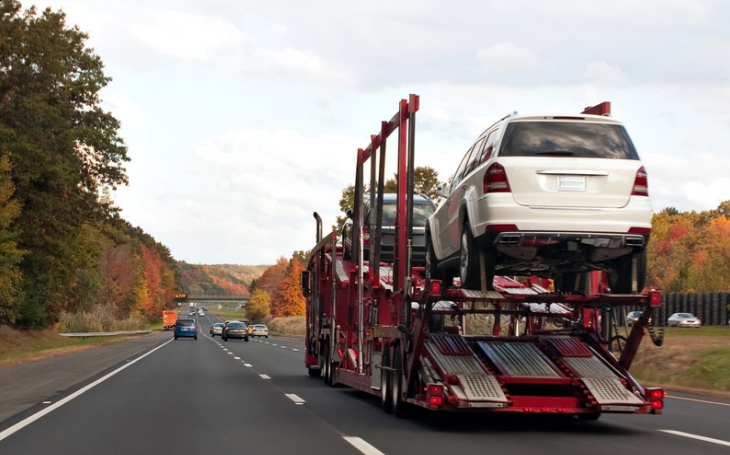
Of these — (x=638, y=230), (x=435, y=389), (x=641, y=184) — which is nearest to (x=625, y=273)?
(x=638, y=230)

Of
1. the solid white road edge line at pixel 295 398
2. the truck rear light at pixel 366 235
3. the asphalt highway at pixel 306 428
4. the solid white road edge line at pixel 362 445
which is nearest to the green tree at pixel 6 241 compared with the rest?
the asphalt highway at pixel 306 428

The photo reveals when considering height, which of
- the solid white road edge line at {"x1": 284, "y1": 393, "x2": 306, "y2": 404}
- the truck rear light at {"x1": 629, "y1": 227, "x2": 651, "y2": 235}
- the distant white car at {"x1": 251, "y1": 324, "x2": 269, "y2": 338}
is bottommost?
the distant white car at {"x1": 251, "y1": 324, "x2": 269, "y2": 338}

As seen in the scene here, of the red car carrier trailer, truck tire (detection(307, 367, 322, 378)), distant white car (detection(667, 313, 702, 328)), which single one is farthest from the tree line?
distant white car (detection(667, 313, 702, 328))

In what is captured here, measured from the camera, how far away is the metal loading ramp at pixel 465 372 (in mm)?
10711

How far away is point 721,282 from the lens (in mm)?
85562

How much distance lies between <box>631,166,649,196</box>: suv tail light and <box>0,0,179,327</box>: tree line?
31.8 meters

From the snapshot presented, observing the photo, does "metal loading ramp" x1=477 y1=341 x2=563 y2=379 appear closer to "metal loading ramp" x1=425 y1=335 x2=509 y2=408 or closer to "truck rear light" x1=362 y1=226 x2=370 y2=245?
"metal loading ramp" x1=425 y1=335 x2=509 y2=408

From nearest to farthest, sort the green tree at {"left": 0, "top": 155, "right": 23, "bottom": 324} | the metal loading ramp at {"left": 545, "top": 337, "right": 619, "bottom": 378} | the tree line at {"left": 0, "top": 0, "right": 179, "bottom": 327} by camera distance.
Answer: the metal loading ramp at {"left": 545, "top": 337, "right": 619, "bottom": 378} → the green tree at {"left": 0, "top": 155, "right": 23, "bottom": 324} → the tree line at {"left": 0, "top": 0, "right": 179, "bottom": 327}

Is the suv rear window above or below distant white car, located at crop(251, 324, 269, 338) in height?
above

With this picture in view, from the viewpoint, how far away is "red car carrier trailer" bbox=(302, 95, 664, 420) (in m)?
11.0

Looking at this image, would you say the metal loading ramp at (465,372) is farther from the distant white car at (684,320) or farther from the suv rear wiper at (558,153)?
the distant white car at (684,320)

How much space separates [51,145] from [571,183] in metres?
38.8

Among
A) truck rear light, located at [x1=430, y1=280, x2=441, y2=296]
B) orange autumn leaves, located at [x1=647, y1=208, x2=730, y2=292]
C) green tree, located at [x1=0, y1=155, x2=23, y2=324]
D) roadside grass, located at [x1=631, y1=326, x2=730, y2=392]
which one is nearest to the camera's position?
truck rear light, located at [x1=430, y1=280, x2=441, y2=296]

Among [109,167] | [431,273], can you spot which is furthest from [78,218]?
[431,273]
